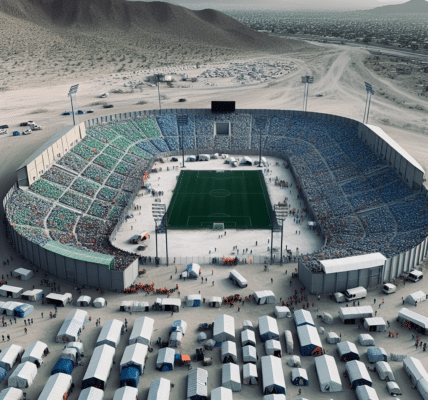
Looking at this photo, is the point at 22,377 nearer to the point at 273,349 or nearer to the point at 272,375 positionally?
the point at 272,375

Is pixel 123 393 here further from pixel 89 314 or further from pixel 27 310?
pixel 27 310

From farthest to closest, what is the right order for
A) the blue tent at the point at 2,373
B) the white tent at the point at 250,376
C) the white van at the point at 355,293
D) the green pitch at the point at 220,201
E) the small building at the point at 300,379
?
the green pitch at the point at 220,201 → the white van at the point at 355,293 → the blue tent at the point at 2,373 → the white tent at the point at 250,376 → the small building at the point at 300,379

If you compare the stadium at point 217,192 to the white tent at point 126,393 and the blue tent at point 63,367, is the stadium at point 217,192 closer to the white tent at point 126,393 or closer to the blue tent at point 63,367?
the blue tent at point 63,367

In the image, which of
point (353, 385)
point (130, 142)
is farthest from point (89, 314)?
point (130, 142)

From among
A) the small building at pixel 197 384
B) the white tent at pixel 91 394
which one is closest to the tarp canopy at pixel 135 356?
the white tent at pixel 91 394

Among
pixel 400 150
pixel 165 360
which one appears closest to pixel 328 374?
pixel 165 360

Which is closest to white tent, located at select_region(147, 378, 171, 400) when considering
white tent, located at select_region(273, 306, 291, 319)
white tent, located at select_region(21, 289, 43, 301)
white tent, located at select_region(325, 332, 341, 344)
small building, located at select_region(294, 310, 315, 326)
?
white tent, located at select_region(273, 306, 291, 319)
